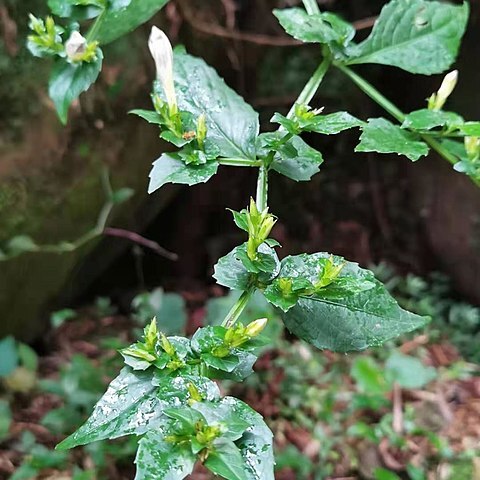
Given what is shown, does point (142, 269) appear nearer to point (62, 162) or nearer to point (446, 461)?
point (62, 162)

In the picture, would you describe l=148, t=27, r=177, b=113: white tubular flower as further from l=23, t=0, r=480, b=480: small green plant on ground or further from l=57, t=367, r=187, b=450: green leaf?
l=57, t=367, r=187, b=450: green leaf

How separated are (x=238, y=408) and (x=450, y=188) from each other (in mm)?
1412

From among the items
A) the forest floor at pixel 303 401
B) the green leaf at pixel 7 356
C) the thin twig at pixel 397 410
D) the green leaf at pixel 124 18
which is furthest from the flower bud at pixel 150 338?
the thin twig at pixel 397 410

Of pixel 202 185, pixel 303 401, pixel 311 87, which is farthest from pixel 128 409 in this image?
pixel 202 185

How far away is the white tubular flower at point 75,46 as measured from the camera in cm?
72

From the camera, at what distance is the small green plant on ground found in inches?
20.1

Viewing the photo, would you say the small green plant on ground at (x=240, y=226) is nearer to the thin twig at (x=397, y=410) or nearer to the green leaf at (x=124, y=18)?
the green leaf at (x=124, y=18)

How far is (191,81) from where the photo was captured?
80 centimetres

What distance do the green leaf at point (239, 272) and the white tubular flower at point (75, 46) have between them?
0.31 meters

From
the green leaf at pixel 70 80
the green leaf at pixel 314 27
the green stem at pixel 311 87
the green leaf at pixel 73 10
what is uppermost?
the green leaf at pixel 73 10

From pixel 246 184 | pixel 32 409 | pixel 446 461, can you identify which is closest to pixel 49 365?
pixel 32 409

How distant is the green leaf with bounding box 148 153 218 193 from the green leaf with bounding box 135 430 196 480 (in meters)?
0.24

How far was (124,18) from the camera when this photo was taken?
819 mm

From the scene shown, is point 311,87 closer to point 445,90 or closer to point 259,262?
point 445,90
